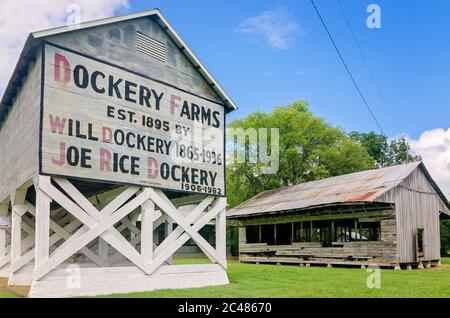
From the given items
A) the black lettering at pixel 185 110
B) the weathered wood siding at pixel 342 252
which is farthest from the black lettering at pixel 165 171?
the weathered wood siding at pixel 342 252

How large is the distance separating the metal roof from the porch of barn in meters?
0.62

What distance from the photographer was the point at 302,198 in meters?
31.6

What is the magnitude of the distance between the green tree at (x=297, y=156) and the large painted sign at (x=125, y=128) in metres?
30.4

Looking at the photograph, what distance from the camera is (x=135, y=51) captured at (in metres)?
16.2

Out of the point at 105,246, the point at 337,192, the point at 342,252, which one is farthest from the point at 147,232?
the point at 337,192

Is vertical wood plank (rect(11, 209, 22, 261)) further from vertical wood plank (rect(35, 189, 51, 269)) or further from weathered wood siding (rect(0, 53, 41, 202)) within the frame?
vertical wood plank (rect(35, 189, 51, 269))

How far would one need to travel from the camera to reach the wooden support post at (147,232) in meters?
15.3

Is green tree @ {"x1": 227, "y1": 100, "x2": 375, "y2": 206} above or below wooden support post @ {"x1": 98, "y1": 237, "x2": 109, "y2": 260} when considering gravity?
above

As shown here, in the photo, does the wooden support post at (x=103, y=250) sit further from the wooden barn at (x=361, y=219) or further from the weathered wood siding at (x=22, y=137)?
the wooden barn at (x=361, y=219)

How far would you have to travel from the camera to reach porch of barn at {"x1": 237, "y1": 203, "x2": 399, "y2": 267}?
82.3ft

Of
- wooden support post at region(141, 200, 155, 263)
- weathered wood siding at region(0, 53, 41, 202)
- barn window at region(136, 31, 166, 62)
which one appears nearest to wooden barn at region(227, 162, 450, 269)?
wooden support post at region(141, 200, 155, 263)

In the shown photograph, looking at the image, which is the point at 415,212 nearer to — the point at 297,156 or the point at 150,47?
the point at 150,47

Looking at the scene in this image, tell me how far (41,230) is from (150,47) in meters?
7.22

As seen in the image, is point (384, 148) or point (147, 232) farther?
point (384, 148)
